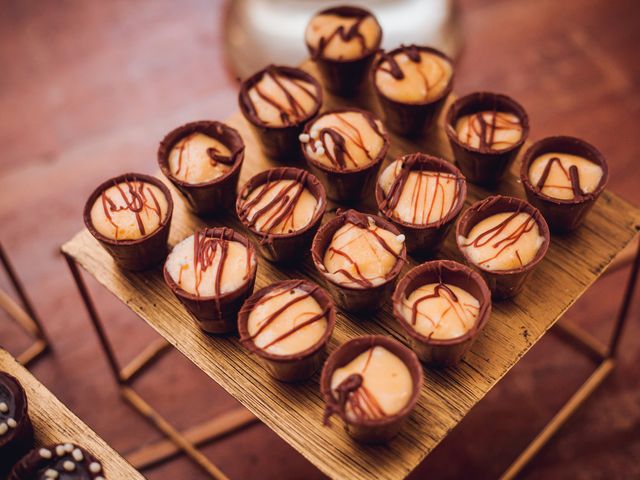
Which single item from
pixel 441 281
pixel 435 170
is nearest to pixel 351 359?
pixel 441 281

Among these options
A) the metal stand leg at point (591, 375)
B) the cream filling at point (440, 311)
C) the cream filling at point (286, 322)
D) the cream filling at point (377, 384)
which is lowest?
the metal stand leg at point (591, 375)

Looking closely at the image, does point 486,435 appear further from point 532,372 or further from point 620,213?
point 620,213

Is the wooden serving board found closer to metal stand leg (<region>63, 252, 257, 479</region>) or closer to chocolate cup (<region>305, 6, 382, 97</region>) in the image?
chocolate cup (<region>305, 6, 382, 97</region>)

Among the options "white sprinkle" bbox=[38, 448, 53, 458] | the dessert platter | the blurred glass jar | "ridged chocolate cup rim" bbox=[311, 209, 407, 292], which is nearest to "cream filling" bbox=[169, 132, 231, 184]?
the dessert platter

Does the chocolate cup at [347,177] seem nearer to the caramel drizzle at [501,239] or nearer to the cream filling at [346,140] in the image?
the cream filling at [346,140]

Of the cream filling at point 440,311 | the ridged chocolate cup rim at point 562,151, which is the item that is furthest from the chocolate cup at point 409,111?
the cream filling at point 440,311

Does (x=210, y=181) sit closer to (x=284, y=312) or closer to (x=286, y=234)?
(x=286, y=234)
